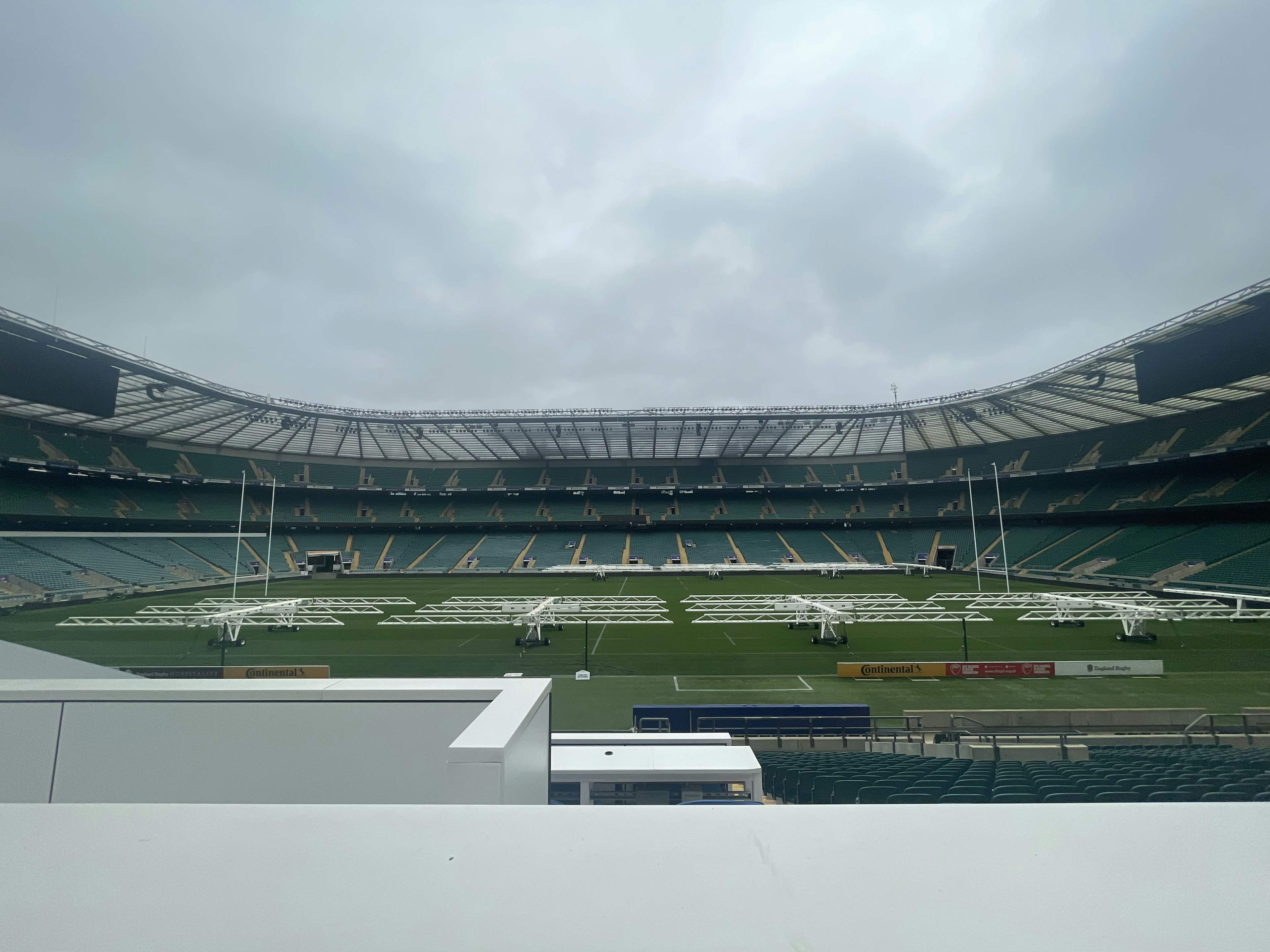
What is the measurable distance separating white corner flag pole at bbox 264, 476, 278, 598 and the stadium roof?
4.78 m

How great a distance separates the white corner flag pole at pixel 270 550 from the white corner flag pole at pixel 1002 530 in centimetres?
4276

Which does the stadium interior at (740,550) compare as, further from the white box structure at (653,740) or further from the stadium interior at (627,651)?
Answer: the white box structure at (653,740)

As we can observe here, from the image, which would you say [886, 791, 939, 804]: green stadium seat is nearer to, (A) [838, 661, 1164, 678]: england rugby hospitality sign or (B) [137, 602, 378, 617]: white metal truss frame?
(A) [838, 661, 1164, 678]: england rugby hospitality sign

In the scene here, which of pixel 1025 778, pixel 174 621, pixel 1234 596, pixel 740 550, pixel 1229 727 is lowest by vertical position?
pixel 1229 727

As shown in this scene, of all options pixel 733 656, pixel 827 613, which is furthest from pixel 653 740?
pixel 827 613

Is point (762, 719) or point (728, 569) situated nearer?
point (762, 719)

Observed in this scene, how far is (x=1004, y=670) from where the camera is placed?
51.8ft

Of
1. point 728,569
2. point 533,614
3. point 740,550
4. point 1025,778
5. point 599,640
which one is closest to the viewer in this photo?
point 1025,778

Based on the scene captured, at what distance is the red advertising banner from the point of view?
15.7 m

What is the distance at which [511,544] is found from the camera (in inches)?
2034

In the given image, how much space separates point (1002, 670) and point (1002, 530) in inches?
1102

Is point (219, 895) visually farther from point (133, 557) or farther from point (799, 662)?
point (133, 557)

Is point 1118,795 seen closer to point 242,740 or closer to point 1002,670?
point 242,740

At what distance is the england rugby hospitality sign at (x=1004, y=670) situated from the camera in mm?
15609
